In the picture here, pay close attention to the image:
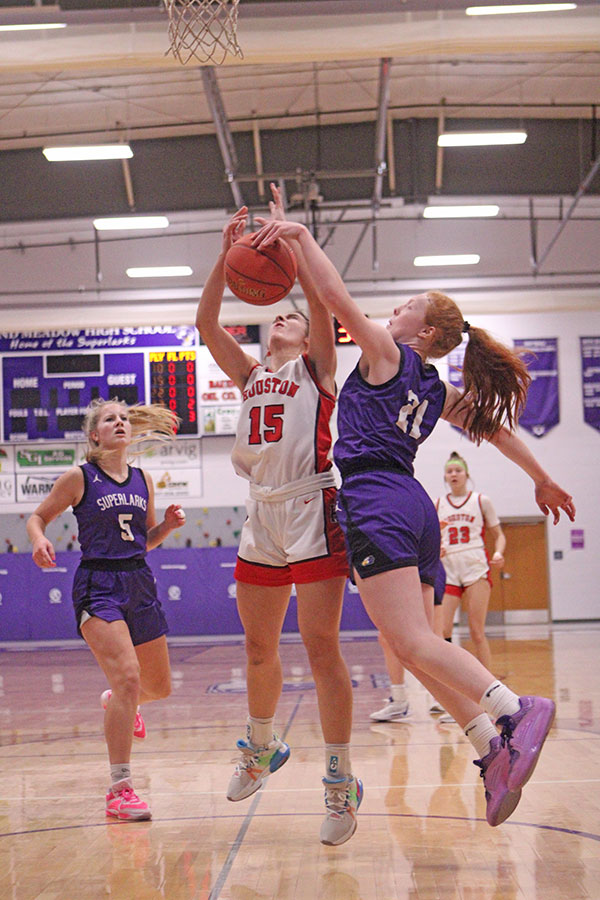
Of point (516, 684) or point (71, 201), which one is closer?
point (516, 684)

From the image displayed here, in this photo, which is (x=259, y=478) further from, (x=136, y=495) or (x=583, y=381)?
(x=583, y=381)

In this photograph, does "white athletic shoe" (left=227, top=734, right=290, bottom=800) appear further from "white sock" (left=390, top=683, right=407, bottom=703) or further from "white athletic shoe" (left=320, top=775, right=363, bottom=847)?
"white sock" (left=390, top=683, right=407, bottom=703)

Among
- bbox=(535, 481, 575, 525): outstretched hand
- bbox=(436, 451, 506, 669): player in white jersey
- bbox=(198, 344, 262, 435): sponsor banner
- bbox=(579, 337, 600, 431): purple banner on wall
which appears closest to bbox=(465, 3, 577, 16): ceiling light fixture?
bbox=(436, 451, 506, 669): player in white jersey

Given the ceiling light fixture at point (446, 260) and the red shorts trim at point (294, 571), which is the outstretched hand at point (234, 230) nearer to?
the red shorts trim at point (294, 571)

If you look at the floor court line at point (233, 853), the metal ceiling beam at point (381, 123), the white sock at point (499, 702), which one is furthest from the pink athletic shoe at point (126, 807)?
the metal ceiling beam at point (381, 123)

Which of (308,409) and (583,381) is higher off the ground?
(583,381)

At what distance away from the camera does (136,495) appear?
449 cm

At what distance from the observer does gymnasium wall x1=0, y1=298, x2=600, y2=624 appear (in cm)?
1515

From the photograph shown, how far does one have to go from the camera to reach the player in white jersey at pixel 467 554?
7.20 meters

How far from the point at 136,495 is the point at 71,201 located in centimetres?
1058

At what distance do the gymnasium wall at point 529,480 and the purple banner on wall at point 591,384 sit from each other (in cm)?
8

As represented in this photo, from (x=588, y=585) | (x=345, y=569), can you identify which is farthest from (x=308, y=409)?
(x=588, y=585)

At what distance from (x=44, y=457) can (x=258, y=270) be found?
42.0 feet

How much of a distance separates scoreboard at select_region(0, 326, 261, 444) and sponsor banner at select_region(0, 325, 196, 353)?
0.05 ft
